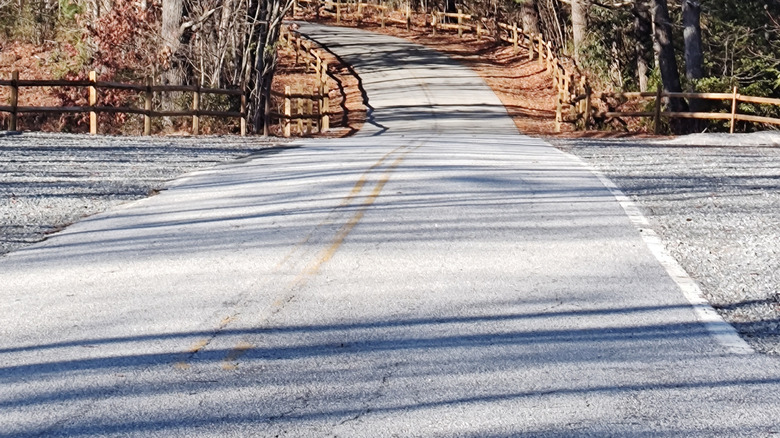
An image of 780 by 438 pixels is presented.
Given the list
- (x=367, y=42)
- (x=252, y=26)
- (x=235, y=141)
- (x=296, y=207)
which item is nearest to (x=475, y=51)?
(x=367, y=42)

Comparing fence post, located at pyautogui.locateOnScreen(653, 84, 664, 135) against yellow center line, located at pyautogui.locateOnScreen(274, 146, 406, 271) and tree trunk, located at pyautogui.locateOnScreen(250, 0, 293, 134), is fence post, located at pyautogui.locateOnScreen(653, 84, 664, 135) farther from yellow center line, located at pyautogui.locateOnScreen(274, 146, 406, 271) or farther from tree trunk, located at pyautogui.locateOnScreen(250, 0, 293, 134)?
yellow center line, located at pyautogui.locateOnScreen(274, 146, 406, 271)

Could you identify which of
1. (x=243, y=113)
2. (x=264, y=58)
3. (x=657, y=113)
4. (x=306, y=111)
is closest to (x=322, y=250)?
(x=243, y=113)

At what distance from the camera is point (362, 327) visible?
8.00m

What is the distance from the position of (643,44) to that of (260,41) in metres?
16.6

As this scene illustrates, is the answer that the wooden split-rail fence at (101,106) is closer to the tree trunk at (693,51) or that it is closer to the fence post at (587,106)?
the fence post at (587,106)

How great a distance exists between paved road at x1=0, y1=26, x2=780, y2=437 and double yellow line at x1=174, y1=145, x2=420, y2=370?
0.10 feet

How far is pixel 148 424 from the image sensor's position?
19.5 feet

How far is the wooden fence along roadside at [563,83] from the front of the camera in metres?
29.7

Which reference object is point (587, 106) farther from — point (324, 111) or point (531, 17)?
point (531, 17)

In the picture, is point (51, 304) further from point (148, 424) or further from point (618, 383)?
point (618, 383)

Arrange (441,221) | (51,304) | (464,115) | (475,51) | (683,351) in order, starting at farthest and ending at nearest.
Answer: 1. (475,51)
2. (464,115)
3. (441,221)
4. (51,304)
5. (683,351)

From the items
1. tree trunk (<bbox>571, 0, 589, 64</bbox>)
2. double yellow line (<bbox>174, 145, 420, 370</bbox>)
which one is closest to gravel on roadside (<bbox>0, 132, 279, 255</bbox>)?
double yellow line (<bbox>174, 145, 420, 370</bbox>)

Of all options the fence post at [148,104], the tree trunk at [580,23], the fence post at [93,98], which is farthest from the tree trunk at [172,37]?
the tree trunk at [580,23]

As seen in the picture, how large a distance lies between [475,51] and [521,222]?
44.7 meters
